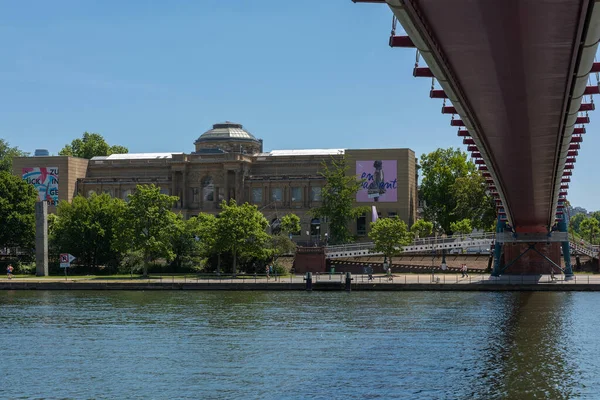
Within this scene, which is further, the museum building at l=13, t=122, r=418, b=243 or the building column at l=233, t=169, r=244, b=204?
the building column at l=233, t=169, r=244, b=204

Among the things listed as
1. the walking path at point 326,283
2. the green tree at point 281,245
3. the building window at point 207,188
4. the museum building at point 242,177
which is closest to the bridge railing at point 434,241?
the green tree at point 281,245

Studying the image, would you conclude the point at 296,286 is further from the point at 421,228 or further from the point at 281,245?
the point at 421,228

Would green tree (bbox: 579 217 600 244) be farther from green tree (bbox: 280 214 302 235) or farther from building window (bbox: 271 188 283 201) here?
green tree (bbox: 280 214 302 235)

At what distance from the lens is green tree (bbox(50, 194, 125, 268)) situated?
4021 inches

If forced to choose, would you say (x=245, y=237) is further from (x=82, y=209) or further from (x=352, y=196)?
(x=352, y=196)

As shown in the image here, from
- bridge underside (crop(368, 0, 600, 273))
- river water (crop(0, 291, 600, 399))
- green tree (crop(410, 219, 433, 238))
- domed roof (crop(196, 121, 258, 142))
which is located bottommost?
river water (crop(0, 291, 600, 399))

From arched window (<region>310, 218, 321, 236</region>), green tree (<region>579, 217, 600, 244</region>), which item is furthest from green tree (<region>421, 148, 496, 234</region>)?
green tree (<region>579, 217, 600, 244</region>)

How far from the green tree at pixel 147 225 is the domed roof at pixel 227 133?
177 feet

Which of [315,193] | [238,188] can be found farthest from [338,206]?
[238,188]

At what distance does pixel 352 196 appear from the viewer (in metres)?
128

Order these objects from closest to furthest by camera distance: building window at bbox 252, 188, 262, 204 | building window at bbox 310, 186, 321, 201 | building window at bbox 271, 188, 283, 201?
building window at bbox 310, 186, 321, 201 → building window at bbox 271, 188, 283, 201 → building window at bbox 252, 188, 262, 204

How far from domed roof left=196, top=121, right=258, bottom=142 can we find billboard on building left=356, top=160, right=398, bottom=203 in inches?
1047

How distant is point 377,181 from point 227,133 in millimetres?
30225

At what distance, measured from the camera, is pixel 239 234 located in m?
94.1
